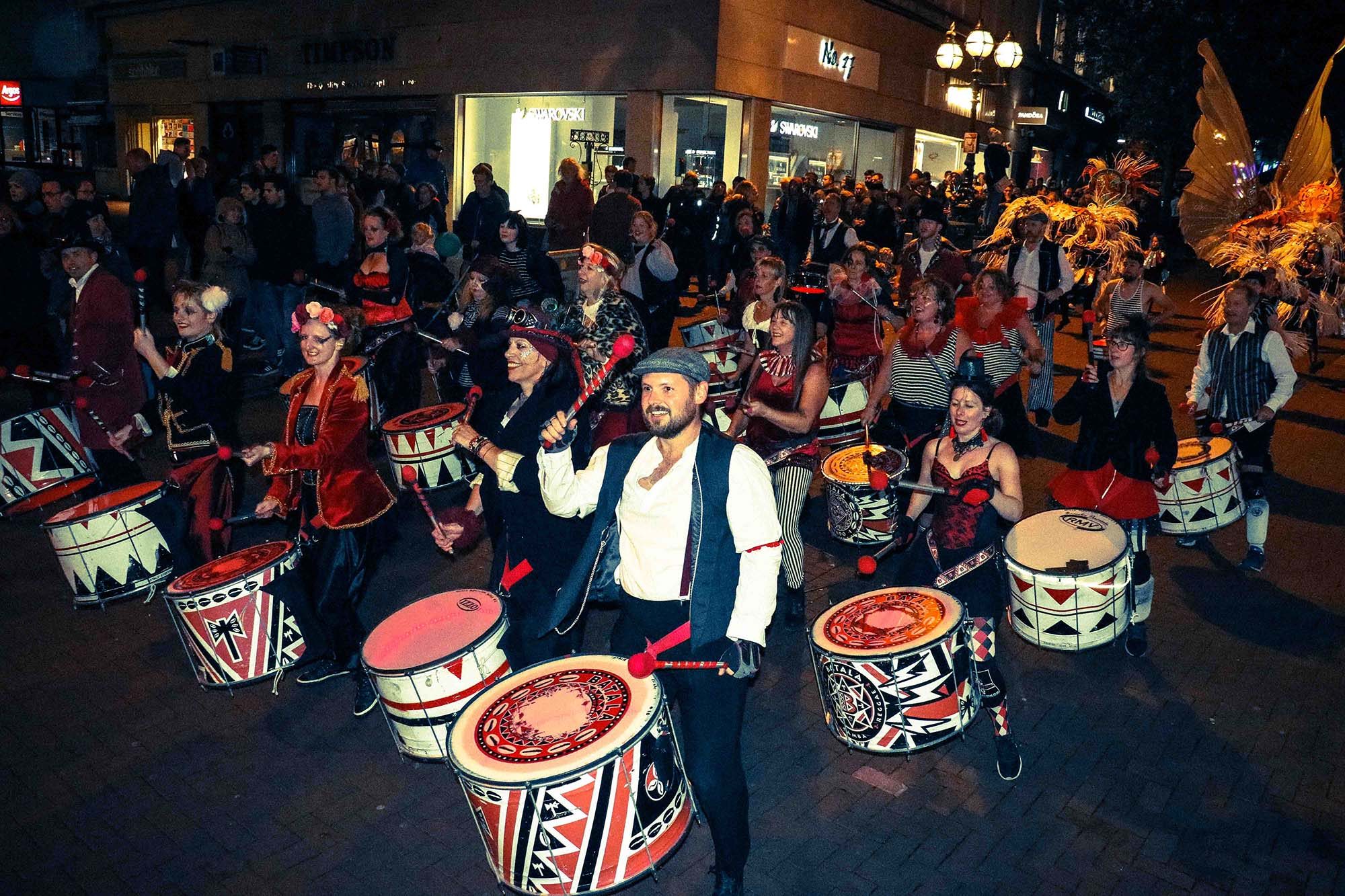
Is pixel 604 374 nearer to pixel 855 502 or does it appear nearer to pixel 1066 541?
pixel 1066 541

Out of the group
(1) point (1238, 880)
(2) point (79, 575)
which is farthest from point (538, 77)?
(1) point (1238, 880)

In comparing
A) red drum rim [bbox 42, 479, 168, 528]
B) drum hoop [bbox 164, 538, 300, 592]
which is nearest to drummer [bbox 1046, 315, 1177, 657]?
drum hoop [bbox 164, 538, 300, 592]

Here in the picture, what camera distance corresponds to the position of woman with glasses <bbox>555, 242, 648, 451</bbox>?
6.15m

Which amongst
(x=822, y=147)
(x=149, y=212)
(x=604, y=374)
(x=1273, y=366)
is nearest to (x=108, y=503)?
(x=604, y=374)

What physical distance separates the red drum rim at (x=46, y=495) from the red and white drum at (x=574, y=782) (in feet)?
18.2

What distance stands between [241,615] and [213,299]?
2.01 metres

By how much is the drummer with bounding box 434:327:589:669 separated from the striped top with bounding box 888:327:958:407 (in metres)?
3.20

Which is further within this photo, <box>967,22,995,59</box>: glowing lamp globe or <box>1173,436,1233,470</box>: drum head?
<box>967,22,995,59</box>: glowing lamp globe

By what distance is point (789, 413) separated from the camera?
19.2ft

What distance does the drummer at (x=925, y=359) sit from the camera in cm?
730

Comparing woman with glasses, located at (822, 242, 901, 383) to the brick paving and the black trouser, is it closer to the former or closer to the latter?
the brick paving

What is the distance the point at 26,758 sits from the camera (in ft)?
16.0

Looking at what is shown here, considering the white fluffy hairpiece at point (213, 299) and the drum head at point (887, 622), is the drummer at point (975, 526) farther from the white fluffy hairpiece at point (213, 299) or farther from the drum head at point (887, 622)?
the white fluffy hairpiece at point (213, 299)

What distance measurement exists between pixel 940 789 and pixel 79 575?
4.85 meters
